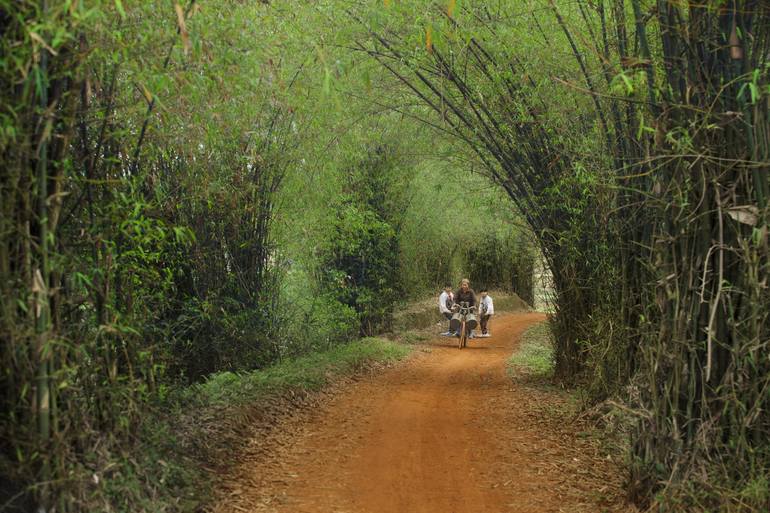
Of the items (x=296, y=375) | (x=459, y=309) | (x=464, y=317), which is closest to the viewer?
(x=296, y=375)

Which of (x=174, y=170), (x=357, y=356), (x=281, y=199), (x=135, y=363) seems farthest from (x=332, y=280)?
(x=135, y=363)

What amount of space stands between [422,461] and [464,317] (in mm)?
7561

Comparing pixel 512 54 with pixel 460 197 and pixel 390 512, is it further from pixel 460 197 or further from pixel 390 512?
pixel 460 197

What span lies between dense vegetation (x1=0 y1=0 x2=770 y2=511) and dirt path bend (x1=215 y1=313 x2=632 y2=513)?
69 centimetres

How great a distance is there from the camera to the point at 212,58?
3.72 meters

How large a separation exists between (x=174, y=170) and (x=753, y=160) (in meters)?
4.44

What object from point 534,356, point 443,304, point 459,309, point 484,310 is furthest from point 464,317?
point 534,356

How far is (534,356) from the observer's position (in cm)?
Answer: 1093

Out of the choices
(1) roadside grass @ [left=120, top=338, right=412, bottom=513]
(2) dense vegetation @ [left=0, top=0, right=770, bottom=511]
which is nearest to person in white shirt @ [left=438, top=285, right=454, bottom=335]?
(1) roadside grass @ [left=120, top=338, right=412, bottom=513]

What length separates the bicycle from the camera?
12477mm

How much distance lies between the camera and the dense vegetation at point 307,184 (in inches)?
118

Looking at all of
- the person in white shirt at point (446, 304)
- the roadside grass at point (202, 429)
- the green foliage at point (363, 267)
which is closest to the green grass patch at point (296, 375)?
the roadside grass at point (202, 429)

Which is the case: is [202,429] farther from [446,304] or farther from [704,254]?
[446,304]

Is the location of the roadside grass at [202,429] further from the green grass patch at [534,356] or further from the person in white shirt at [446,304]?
the person in white shirt at [446,304]
